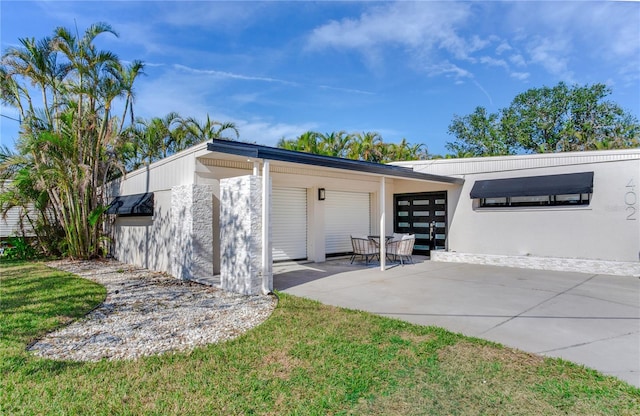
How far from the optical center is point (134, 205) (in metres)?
10.6

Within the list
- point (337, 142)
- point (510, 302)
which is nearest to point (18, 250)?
point (510, 302)

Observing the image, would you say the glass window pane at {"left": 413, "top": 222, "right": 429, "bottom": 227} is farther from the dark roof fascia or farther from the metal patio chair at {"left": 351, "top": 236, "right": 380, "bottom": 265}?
the dark roof fascia

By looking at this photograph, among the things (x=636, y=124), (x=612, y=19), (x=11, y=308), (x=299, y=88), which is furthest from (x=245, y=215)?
(x=636, y=124)

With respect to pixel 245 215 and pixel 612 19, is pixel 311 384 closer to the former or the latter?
pixel 245 215

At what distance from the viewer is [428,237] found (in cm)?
1336

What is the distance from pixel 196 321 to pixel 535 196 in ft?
33.3

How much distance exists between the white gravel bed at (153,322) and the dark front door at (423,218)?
824 cm

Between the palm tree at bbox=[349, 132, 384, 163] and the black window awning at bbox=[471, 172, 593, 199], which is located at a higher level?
the palm tree at bbox=[349, 132, 384, 163]

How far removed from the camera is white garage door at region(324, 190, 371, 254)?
12438 mm

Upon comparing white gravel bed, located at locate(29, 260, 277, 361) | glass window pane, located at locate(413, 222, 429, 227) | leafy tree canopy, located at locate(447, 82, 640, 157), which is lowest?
white gravel bed, located at locate(29, 260, 277, 361)

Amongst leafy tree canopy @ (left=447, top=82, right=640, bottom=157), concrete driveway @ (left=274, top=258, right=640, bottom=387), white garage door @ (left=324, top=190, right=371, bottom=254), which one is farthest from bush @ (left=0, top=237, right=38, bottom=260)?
leafy tree canopy @ (left=447, top=82, right=640, bottom=157)

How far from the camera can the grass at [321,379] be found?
3020 millimetres

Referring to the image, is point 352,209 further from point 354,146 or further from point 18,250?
point 18,250

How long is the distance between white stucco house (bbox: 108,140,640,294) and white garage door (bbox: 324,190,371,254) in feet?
0.16
